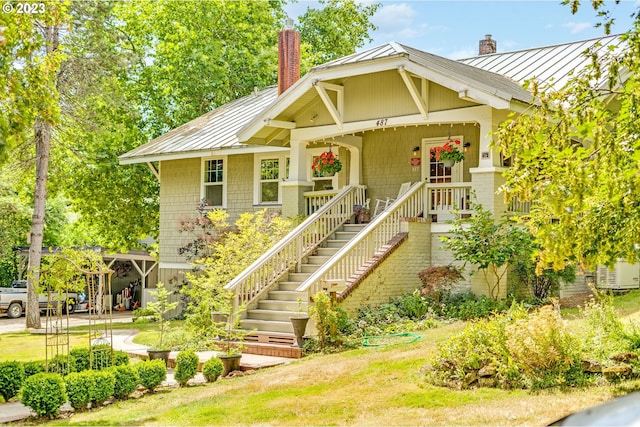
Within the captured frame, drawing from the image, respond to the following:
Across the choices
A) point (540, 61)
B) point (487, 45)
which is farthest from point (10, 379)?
point (487, 45)

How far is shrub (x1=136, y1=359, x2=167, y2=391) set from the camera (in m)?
11.3

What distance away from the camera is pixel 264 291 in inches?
642

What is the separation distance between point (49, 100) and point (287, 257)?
737 cm

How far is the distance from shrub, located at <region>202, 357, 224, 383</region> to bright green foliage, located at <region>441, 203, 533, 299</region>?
5.73 m

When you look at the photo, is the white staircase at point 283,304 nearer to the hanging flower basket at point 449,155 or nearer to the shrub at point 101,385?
the hanging flower basket at point 449,155

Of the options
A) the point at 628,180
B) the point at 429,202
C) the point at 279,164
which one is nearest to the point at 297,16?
the point at 279,164

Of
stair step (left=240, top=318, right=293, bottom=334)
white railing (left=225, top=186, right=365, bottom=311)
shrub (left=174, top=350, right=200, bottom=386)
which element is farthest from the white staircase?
shrub (left=174, top=350, right=200, bottom=386)

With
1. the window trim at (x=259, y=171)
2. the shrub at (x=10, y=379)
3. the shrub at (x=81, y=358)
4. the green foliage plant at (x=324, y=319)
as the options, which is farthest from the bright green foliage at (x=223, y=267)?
the shrub at (x=10, y=379)

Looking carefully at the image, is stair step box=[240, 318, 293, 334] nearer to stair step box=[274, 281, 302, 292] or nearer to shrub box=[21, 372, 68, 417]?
stair step box=[274, 281, 302, 292]

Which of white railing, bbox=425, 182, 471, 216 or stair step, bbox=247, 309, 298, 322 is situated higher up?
white railing, bbox=425, 182, 471, 216

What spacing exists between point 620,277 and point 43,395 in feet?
45.2

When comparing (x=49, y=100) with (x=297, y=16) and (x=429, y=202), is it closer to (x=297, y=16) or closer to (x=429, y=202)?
(x=429, y=202)

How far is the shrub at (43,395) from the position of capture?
980 centimetres

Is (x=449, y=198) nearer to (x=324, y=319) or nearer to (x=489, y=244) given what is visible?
(x=489, y=244)
